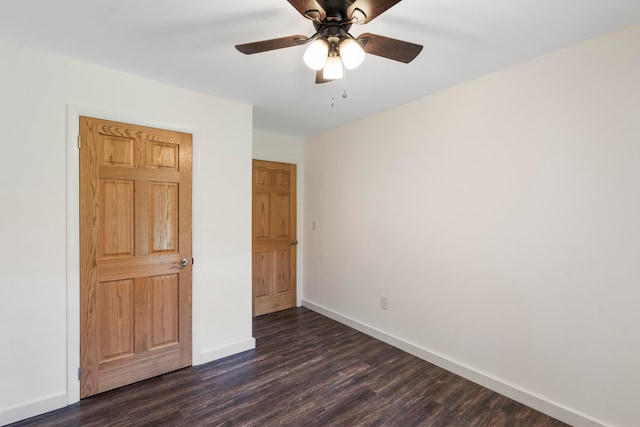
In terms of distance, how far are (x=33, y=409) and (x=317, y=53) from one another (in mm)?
2885

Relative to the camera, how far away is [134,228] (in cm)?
239

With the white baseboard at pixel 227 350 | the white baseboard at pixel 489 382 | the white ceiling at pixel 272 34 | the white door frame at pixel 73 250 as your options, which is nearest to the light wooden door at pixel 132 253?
the white door frame at pixel 73 250

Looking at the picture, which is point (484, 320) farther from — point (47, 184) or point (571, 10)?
point (47, 184)

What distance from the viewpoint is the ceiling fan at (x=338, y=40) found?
4.19 ft

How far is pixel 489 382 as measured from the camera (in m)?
2.36

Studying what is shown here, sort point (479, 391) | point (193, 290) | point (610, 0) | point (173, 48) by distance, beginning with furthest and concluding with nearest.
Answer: point (193, 290) → point (479, 391) → point (173, 48) → point (610, 0)

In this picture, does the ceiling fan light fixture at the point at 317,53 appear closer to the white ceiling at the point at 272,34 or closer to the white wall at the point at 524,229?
the white ceiling at the point at 272,34

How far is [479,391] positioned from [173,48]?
337 cm

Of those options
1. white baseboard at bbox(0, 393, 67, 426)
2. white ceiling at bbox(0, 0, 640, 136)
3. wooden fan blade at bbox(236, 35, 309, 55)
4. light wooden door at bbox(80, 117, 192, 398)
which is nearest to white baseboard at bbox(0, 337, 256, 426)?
white baseboard at bbox(0, 393, 67, 426)

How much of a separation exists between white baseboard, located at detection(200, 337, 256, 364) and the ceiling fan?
8.33 feet

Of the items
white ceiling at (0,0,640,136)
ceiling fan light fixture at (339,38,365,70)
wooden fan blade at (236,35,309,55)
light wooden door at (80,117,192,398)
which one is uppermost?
white ceiling at (0,0,640,136)

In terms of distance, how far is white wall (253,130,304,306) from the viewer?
13.0ft

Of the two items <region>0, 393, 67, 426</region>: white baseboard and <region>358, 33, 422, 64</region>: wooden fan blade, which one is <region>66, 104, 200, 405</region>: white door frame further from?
<region>358, 33, 422, 64</region>: wooden fan blade

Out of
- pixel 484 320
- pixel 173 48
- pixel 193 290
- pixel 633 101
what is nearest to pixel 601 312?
pixel 484 320
